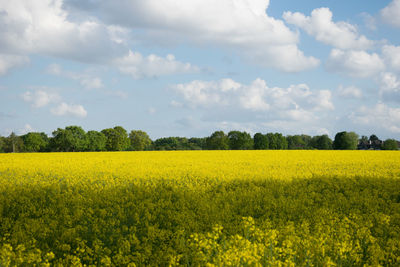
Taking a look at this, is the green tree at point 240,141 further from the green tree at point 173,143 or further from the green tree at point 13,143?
the green tree at point 13,143

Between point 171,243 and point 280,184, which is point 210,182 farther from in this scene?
point 171,243

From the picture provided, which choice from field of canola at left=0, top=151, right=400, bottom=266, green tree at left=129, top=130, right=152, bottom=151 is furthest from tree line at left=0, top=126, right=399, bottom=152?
field of canola at left=0, top=151, right=400, bottom=266

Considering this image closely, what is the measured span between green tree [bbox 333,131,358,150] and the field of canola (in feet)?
221

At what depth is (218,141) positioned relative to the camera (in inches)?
3376

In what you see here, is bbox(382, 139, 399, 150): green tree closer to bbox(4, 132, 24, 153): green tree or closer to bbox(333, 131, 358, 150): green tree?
bbox(333, 131, 358, 150): green tree

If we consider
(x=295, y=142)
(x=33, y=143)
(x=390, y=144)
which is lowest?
(x=390, y=144)

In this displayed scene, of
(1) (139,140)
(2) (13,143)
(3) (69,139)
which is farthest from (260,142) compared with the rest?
(2) (13,143)

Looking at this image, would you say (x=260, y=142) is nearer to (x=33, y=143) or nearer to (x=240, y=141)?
(x=240, y=141)

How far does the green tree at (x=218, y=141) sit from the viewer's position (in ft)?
279

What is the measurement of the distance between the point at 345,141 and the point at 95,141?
2375 inches

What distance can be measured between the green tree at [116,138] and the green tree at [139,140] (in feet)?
34.8

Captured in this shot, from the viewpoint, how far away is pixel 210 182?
15.8m

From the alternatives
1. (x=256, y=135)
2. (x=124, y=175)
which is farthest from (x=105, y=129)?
(x=124, y=175)

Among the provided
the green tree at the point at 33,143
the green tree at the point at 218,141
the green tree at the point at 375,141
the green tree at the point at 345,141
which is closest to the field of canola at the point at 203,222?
the green tree at the point at 345,141
